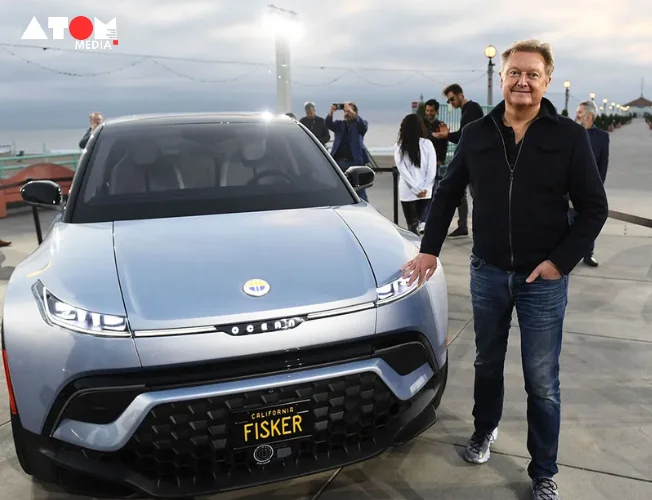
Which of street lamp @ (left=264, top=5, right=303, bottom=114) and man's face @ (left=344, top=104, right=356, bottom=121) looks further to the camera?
street lamp @ (left=264, top=5, right=303, bottom=114)

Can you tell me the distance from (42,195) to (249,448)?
2.07m

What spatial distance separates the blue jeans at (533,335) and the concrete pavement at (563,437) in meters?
0.26

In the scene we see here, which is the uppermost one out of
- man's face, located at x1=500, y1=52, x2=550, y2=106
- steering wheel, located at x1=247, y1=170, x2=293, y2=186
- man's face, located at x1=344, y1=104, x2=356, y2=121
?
man's face, located at x1=500, y1=52, x2=550, y2=106

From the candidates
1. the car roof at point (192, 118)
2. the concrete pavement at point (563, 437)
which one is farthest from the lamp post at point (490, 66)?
the car roof at point (192, 118)

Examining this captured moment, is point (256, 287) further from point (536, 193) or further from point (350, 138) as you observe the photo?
point (350, 138)

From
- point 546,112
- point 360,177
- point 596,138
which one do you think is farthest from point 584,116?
point 546,112

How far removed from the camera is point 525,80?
236 cm

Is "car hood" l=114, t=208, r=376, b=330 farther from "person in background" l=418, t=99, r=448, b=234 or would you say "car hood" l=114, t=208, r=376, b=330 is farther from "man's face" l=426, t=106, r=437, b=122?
"man's face" l=426, t=106, r=437, b=122

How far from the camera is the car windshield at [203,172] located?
3.16 metres

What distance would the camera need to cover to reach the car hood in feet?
7.46

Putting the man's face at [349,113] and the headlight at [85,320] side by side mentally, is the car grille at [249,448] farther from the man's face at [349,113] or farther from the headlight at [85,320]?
the man's face at [349,113]

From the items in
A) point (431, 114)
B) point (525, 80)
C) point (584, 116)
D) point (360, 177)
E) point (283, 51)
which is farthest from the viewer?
point (283, 51)

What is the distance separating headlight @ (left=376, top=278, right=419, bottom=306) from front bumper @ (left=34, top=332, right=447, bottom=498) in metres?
0.23

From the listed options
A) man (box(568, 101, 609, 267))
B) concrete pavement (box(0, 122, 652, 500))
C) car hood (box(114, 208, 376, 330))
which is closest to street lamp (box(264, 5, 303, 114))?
man (box(568, 101, 609, 267))
